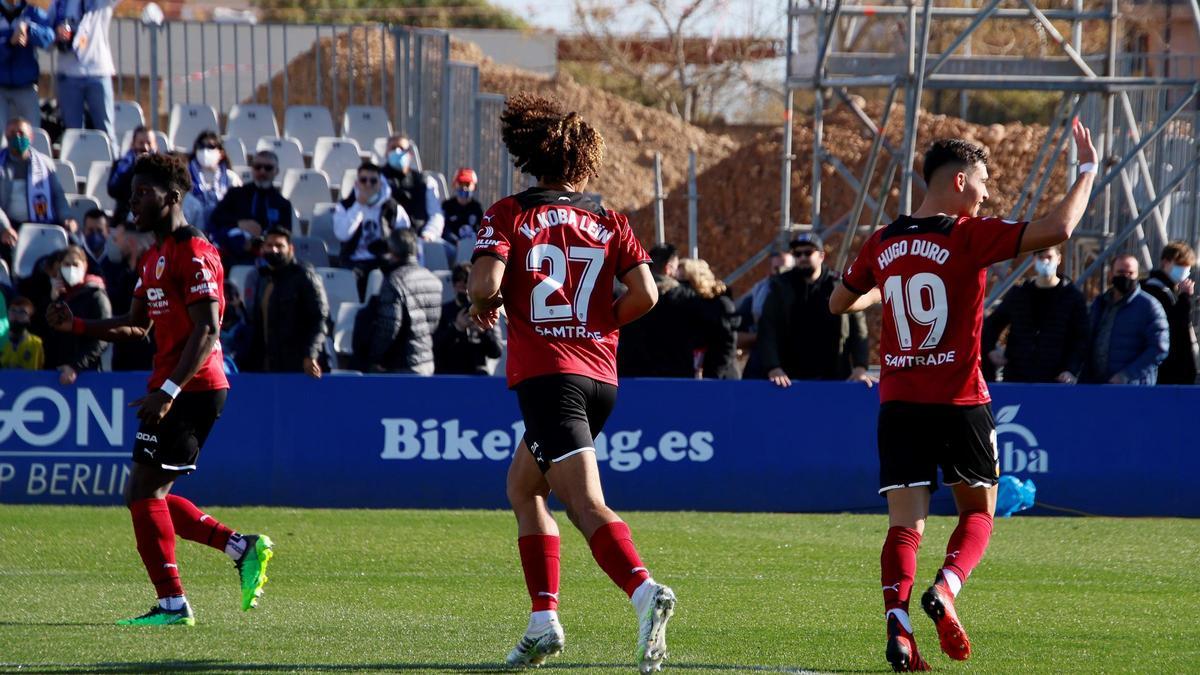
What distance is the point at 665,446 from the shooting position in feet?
40.8

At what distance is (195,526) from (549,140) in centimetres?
269

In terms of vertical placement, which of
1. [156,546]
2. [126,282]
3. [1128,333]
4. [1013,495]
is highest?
[126,282]

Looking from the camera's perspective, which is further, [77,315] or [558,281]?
[77,315]

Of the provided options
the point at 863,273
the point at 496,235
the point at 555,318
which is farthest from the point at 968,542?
the point at 496,235

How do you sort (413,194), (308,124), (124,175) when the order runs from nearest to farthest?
(124,175)
(413,194)
(308,124)

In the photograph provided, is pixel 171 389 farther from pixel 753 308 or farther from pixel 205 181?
A: pixel 205 181

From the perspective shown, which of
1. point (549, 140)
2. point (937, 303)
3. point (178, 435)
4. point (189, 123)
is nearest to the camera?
point (549, 140)

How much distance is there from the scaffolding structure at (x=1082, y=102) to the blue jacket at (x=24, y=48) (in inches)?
310

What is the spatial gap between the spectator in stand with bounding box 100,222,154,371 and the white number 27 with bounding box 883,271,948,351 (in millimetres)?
8414

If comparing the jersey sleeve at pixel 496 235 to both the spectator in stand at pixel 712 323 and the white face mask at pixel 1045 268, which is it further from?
the white face mask at pixel 1045 268

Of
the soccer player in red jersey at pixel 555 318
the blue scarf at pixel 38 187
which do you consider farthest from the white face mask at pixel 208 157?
the soccer player in red jersey at pixel 555 318

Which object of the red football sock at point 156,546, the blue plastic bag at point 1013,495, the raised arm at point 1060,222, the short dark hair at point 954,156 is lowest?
the blue plastic bag at point 1013,495

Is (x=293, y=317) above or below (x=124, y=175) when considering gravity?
below

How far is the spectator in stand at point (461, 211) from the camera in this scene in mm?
16141
